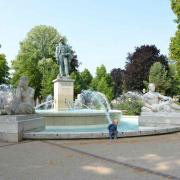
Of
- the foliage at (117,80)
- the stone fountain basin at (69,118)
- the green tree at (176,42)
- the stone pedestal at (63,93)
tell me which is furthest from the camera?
the foliage at (117,80)

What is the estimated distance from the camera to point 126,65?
59156 mm

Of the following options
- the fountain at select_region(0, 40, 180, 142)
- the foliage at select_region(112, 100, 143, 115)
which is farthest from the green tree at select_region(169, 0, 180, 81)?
the fountain at select_region(0, 40, 180, 142)

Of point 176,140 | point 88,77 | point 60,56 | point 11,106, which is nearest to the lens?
point 176,140

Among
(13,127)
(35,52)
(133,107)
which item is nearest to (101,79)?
(35,52)

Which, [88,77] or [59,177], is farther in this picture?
[88,77]

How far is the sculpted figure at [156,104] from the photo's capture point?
15359 mm

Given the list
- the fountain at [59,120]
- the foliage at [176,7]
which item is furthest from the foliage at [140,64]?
the fountain at [59,120]

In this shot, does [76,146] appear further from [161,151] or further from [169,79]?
[169,79]

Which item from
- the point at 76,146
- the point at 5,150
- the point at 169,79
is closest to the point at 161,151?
the point at 76,146

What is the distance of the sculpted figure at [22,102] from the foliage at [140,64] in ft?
145

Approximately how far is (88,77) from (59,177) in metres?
72.3

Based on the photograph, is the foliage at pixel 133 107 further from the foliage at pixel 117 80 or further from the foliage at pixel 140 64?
the foliage at pixel 117 80

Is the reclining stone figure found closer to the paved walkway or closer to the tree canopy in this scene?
the paved walkway

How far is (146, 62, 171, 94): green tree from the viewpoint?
5194 cm
